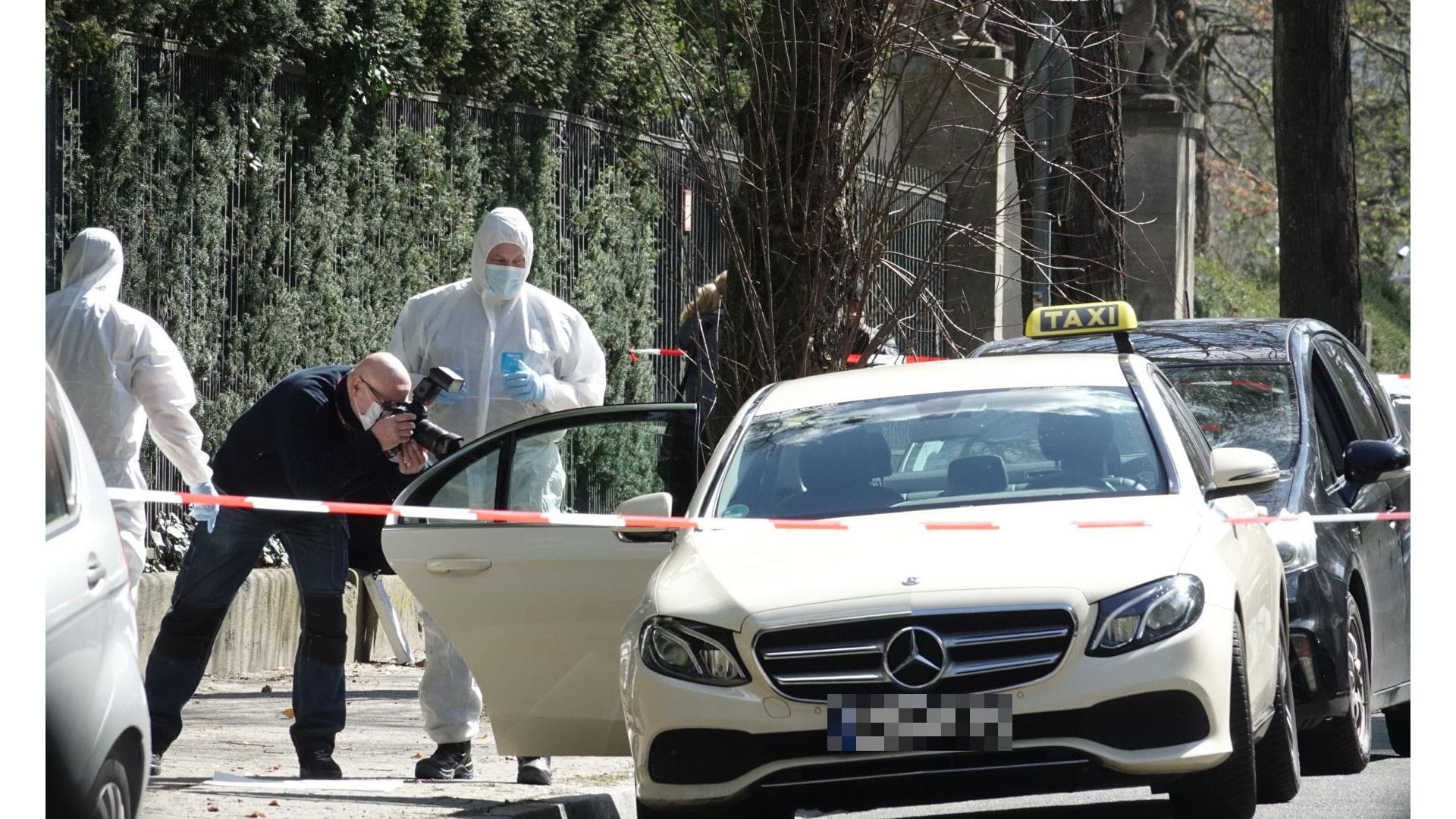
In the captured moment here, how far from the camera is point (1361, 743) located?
26.9 ft

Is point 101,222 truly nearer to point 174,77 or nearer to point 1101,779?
point 174,77

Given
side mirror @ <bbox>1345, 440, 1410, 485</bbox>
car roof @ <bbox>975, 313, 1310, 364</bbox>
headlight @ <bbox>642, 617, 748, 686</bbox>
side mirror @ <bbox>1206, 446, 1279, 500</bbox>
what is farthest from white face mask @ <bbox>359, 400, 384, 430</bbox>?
side mirror @ <bbox>1345, 440, 1410, 485</bbox>

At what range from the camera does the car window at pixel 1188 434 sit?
7.21 meters

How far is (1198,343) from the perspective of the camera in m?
9.31

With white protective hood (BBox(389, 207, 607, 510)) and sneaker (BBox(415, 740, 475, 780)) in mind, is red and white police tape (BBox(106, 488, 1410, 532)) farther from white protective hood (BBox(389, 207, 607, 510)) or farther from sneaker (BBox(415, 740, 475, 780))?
white protective hood (BBox(389, 207, 607, 510))

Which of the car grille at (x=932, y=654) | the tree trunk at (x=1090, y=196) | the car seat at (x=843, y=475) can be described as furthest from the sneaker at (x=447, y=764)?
the tree trunk at (x=1090, y=196)

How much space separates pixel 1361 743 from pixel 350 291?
6417 mm

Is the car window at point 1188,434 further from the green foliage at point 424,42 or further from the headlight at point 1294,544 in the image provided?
the green foliage at point 424,42

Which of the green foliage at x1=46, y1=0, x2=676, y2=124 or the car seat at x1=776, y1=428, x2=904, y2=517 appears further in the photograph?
the green foliage at x1=46, y1=0, x2=676, y2=124

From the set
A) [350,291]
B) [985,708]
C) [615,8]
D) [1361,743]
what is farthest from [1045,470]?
[615,8]

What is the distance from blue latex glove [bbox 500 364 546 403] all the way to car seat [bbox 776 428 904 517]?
2.03 meters

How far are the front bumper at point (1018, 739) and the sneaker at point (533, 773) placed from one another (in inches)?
82.2

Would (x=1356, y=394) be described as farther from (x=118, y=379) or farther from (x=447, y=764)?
(x=118, y=379)

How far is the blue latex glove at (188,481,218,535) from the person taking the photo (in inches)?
324
